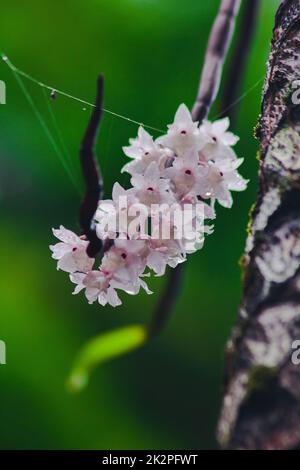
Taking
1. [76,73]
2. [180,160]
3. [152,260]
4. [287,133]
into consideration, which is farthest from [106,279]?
[76,73]

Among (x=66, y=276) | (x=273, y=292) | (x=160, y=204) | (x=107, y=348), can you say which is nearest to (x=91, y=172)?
(x=160, y=204)

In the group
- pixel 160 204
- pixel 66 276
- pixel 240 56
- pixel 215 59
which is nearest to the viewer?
pixel 160 204

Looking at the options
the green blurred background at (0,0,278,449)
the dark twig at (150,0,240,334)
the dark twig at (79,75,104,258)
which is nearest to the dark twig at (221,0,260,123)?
the dark twig at (150,0,240,334)

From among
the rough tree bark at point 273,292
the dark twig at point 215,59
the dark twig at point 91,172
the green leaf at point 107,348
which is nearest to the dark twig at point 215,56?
the dark twig at point 215,59

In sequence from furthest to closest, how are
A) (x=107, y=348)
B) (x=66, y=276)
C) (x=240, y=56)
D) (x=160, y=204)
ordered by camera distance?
(x=66, y=276) → (x=107, y=348) → (x=240, y=56) → (x=160, y=204)

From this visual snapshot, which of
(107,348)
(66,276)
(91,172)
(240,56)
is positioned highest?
(240,56)

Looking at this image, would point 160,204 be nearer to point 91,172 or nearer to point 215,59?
point 91,172

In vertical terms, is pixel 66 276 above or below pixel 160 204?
below
